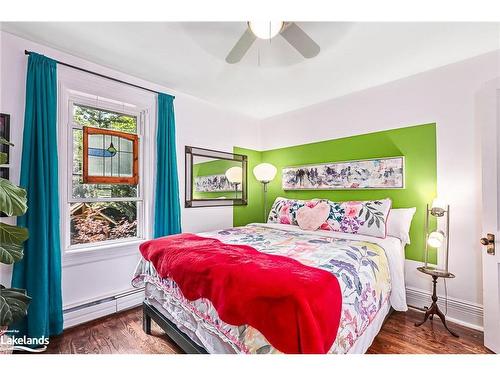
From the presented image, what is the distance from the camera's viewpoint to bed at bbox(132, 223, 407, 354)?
4.39 feet

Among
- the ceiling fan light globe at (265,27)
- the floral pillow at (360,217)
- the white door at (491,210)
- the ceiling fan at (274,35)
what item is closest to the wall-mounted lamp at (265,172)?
the floral pillow at (360,217)

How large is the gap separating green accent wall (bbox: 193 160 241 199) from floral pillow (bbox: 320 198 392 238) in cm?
158

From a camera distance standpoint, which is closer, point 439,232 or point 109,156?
point 439,232

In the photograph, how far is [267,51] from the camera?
2143 millimetres

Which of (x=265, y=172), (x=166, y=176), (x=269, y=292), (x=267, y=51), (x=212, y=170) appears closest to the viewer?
(x=269, y=292)

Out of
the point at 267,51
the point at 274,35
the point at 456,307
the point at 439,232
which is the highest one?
the point at 267,51

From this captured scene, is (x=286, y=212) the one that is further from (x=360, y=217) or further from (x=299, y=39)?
(x=299, y=39)

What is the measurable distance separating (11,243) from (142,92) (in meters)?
1.93

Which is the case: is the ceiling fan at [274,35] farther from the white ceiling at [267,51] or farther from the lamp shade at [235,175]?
the lamp shade at [235,175]

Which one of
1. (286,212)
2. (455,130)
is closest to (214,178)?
(286,212)

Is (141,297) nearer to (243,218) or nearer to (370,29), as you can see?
(243,218)

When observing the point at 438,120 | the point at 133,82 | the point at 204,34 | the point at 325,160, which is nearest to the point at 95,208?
the point at 133,82

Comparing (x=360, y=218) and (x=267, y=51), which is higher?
(x=267, y=51)

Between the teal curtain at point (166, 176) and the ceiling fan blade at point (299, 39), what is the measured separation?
1722 mm
